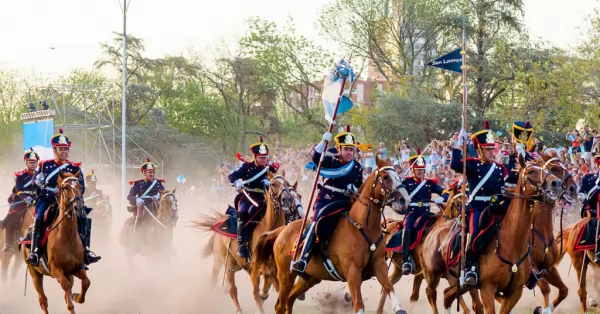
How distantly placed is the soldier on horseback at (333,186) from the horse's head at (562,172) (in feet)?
8.75

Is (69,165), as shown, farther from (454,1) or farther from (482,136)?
(454,1)

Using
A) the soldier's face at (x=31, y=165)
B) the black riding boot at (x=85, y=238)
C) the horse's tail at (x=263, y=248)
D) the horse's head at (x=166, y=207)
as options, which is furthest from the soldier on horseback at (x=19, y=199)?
the horse's tail at (x=263, y=248)

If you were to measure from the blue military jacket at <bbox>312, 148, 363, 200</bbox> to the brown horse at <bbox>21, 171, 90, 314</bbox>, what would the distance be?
4.17m

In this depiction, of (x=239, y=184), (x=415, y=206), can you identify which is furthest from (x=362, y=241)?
(x=239, y=184)

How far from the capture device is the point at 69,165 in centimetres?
1523

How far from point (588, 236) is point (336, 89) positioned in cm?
564

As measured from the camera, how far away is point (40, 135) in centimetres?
3803

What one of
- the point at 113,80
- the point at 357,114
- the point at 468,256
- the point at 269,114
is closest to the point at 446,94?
the point at 357,114

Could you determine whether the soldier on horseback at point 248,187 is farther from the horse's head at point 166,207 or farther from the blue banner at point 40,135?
the blue banner at point 40,135

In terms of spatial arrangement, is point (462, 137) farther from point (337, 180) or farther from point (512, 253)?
point (337, 180)

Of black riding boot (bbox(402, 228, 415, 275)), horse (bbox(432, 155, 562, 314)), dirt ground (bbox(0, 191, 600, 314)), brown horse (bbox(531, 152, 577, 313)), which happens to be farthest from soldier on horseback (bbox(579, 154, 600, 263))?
horse (bbox(432, 155, 562, 314))

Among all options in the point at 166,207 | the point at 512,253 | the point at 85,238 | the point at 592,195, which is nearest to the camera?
the point at 512,253

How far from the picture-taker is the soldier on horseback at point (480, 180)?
39.6 feet

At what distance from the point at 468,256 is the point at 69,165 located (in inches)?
283
